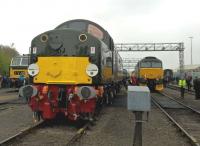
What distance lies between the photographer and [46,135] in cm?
1112

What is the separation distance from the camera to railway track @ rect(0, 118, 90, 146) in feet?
32.5

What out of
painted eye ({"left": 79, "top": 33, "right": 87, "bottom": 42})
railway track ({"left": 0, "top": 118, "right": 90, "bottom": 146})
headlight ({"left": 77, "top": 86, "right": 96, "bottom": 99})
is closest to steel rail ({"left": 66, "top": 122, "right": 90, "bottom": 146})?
railway track ({"left": 0, "top": 118, "right": 90, "bottom": 146})

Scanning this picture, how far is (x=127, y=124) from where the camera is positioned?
13.7 meters

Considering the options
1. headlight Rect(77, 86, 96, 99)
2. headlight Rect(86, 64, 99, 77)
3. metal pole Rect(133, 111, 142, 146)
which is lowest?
metal pole Rect(133, 111, 142, 146)

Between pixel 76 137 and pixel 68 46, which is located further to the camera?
pixel 68 46

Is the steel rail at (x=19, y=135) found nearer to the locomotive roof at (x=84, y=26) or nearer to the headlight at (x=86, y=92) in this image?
the headlight at (x=86, y=92)

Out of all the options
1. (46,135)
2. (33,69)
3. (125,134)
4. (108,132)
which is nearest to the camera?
(46,135)

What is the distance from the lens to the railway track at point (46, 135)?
32.5 ft

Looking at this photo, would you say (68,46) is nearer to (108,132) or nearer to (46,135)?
(108,132)

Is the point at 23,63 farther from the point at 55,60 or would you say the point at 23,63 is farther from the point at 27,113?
the point at 55,60

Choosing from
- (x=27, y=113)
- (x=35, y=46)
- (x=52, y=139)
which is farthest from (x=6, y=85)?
(x=52, y=139)

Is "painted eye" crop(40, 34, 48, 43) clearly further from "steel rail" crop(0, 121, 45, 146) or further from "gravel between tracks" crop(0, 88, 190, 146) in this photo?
"gravel between tracks" crop(0, 88, 190, 146)

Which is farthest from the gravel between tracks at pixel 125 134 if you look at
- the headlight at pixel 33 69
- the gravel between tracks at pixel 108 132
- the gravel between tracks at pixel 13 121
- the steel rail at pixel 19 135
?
the headlight at pixel 33 69

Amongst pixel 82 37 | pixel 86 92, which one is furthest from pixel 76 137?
pixel 82 37
